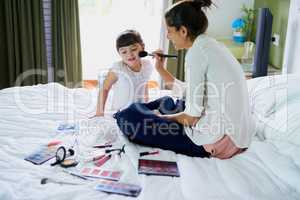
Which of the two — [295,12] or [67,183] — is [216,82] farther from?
[295,12]

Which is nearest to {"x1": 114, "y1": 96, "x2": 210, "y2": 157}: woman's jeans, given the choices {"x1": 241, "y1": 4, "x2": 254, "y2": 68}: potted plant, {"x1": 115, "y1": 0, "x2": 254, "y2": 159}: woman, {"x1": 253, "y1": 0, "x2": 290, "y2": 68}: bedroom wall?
{"x1": 115, "y1": 0, "x2": 254, "y2": 159}: woman

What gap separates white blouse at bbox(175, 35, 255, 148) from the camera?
144cm

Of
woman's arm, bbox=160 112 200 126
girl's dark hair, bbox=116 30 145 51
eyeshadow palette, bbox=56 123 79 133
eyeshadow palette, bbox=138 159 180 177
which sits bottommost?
eyeshadow palette, bbox=138 159 180 177

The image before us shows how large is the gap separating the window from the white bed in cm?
197

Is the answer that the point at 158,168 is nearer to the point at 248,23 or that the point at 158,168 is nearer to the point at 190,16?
→ the point at 190,16

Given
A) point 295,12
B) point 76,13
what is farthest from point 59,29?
point 295,12

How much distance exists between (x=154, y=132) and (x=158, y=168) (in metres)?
0.24

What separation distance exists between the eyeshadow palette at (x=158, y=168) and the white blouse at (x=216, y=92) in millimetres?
198

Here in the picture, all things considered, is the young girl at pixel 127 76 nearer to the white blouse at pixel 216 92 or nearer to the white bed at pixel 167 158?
the white bed at pixel 167 158

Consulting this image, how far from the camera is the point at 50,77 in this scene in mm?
Result: 3736

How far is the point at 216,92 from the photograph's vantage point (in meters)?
1.45

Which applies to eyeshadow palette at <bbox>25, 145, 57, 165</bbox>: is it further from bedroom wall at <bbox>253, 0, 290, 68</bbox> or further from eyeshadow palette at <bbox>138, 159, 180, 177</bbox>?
bedroom wall at <bbox>253, 0, 290, 68</bbox>

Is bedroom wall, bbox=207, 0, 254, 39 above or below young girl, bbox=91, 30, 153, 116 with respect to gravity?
above

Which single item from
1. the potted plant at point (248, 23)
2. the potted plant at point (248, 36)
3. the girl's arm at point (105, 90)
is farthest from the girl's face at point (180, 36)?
the potted plant at point (248, 23)
